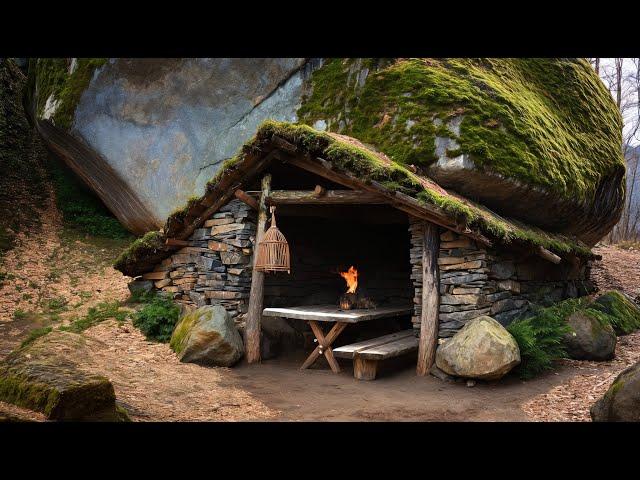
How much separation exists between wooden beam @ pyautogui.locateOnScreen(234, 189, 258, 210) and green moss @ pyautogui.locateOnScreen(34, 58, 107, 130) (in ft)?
21.2

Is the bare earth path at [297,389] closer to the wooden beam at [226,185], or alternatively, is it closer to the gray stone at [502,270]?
the gray stone at [502,270]

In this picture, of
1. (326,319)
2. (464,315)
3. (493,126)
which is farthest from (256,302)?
(493,126)

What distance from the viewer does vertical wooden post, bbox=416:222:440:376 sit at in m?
7.25

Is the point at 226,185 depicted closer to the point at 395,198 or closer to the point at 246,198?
the point at 246,198

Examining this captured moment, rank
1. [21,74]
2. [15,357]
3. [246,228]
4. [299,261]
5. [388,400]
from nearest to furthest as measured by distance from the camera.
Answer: [15,357]
[388,400]
[246,228]
[299,261]
[21,74]

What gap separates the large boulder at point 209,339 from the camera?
299 inches

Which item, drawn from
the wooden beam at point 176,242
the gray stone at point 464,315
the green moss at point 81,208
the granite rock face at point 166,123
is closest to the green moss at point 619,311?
the gray stone at point 464,315

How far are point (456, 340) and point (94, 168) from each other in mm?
10314

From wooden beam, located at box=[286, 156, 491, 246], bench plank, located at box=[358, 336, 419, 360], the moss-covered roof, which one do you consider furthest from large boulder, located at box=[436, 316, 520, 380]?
the moss-covered roof

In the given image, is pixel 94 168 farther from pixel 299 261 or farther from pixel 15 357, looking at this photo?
pixel 15 357

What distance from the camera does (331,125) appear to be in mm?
10500

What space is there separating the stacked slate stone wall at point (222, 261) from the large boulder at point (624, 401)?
550 centimetres

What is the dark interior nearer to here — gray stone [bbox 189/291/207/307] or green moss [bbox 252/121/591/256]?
gray stone [bbox 189/291/207/307]
